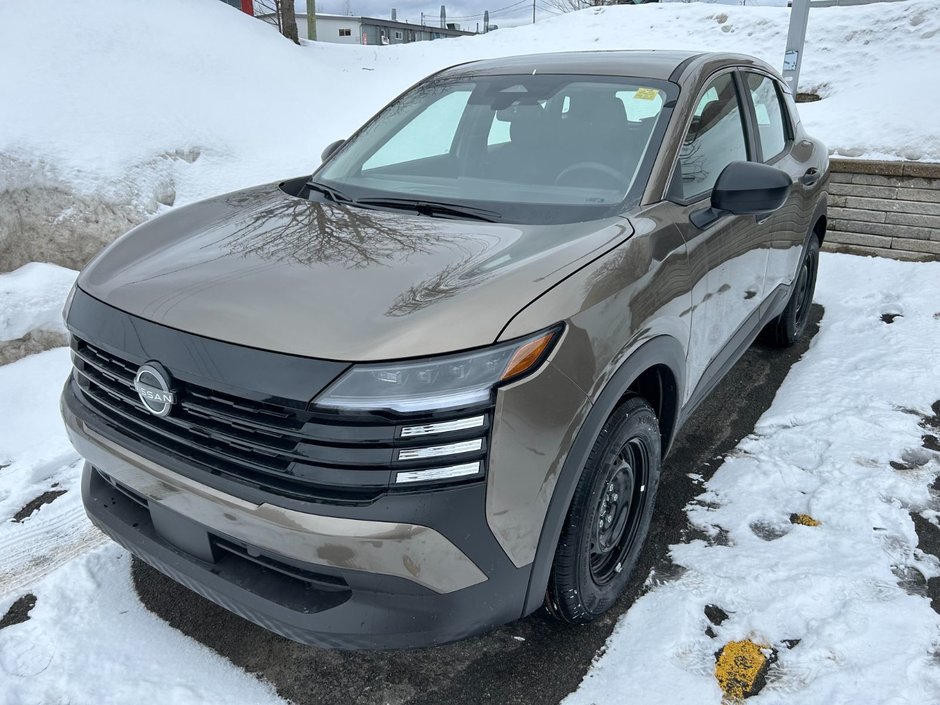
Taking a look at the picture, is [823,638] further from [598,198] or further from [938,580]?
[598,198]

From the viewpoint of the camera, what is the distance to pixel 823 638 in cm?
227

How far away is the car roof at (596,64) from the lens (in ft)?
9.46

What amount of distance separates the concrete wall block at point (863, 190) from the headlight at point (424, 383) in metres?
5.69

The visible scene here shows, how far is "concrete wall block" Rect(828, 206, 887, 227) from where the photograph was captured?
6.07 m

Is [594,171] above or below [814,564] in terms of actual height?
above

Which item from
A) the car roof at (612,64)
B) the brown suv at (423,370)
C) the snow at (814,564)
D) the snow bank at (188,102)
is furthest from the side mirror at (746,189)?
the snow bank at (188,102)

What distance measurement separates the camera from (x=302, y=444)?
165 centimetres

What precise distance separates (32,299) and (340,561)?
12.9 feet

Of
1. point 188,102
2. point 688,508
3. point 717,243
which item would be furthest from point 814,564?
point 188,102

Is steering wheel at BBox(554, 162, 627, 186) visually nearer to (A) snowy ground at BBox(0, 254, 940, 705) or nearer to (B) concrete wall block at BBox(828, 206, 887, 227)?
(A) snowy ground at BBox(0, 254, 940, 705)

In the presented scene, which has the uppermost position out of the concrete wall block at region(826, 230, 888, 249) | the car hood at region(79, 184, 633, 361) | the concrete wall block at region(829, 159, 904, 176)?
the car hood at region(79, 184, 633, 361)

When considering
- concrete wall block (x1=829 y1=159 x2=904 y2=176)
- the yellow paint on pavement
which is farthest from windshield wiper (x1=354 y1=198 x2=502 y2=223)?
concrete wall block (x1=829 y1=159 x2=904 y2=176)

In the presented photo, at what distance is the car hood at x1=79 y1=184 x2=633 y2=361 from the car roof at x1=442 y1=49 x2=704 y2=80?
0.97 meters

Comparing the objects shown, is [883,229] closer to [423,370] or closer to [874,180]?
[874,180]
